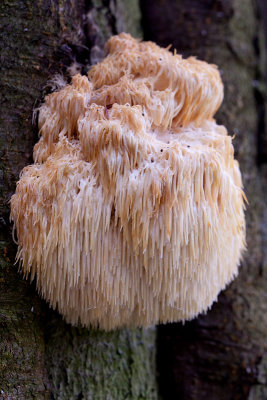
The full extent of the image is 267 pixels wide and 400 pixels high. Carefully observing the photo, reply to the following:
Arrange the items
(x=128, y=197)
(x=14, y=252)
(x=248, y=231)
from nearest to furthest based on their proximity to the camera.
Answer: (x=128, y=197) < (x=14, y=252) < (x=248, y=231)

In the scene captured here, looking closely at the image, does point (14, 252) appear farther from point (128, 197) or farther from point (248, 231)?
point (248, 231)

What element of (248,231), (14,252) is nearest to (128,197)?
(14,252)

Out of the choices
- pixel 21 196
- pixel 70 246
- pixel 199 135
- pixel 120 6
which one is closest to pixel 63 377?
pixel 70 246

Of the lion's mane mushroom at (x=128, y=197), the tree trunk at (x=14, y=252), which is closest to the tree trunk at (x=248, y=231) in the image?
the tree trunk at (x=14, y=252)

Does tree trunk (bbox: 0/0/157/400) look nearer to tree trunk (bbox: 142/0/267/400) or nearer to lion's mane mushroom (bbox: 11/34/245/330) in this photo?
lion's mane mushroom (bbox: 11/34/245/330)

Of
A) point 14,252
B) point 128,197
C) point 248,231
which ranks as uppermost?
point 128,197

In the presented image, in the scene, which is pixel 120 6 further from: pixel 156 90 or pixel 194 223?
pixel 194 223
